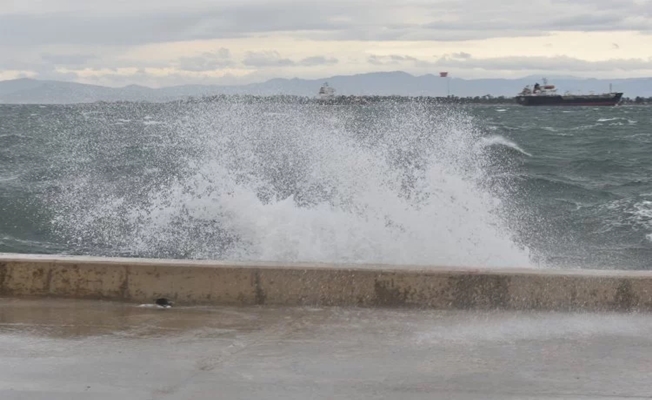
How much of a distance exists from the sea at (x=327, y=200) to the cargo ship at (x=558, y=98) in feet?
285

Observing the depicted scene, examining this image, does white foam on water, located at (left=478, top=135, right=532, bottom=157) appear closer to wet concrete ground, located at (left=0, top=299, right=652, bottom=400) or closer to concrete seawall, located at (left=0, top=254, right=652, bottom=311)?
concrete seawall, located at (left=0, top=254, right=652, bottom=311)

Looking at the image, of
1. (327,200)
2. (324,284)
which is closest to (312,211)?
(327,200)

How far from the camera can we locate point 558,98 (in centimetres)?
12144

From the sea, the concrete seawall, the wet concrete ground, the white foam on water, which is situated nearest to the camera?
the wet concrete ground

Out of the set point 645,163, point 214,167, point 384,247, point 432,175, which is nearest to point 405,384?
point 384,247

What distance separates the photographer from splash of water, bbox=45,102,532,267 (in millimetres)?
11547

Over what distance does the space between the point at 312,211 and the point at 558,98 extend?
375 feet

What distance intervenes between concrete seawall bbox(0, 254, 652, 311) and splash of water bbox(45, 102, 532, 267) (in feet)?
13.7

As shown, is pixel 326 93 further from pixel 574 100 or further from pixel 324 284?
pixel 324 284

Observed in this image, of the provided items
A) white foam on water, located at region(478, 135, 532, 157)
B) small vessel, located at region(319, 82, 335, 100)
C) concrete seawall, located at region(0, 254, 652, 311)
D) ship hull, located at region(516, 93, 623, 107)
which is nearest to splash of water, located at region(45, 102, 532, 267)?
concrete seawall, located at region(0, 254, 652, 311)

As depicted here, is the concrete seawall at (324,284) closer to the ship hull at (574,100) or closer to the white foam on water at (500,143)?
the white foam on water at (500,143)

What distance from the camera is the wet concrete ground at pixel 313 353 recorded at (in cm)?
458

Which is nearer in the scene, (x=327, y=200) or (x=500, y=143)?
(x=327, y=200)

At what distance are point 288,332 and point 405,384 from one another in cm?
121
